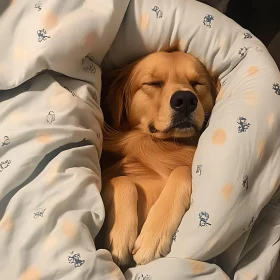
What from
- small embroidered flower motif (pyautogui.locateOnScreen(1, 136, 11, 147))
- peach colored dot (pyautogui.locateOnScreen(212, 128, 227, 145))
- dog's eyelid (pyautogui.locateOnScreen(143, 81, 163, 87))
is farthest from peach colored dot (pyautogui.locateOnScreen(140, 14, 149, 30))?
small embroidered flower motif (pyautogui.locateOnScreen(1, 136, 11, 147))

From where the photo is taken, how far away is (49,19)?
1066 millimetres

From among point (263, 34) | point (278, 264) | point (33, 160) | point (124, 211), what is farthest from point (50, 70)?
point (263, 34)

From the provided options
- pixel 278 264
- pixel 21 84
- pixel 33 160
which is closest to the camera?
pixel 33 160

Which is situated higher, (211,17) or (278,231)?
(211,17)

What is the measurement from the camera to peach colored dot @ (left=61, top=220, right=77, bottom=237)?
884 mm

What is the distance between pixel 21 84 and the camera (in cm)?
107

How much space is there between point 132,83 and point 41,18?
1.06ft

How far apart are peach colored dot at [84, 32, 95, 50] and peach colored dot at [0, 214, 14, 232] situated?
421mm

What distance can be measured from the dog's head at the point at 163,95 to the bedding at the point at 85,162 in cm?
9

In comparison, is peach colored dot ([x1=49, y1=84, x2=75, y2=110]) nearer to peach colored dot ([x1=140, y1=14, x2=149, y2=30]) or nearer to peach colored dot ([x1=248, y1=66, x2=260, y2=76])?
peach colored dot ([x1=140, y1=14, x2=149, y2=30])

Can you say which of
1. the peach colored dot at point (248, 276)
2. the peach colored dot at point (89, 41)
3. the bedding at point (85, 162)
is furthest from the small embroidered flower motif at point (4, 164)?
the peach colored dot at point (248, 276)

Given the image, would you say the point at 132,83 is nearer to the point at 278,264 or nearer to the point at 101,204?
the point at 101,204

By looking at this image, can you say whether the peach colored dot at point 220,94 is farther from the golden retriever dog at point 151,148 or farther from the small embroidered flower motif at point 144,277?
the small embroidered flower motif at point 144,277

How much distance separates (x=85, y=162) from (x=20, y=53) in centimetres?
27
